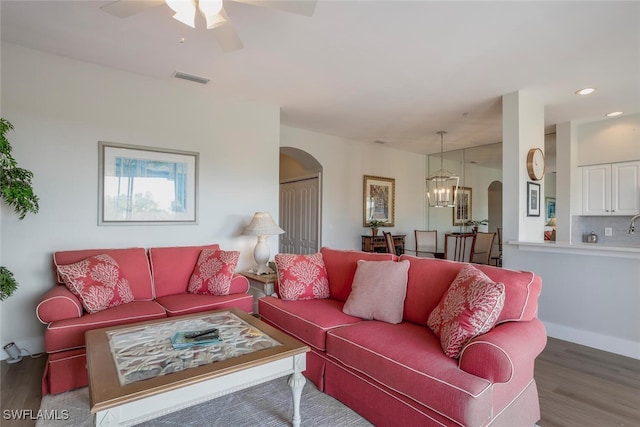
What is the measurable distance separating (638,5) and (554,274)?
2418 millimetres

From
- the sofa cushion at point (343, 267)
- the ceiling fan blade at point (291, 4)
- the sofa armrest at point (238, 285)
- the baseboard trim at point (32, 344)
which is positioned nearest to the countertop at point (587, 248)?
the sofa cushion at point (343, 267)

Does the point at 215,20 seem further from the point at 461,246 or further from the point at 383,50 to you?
the point at 461,246

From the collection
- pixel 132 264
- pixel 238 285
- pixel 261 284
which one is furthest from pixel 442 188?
pixel 132 264

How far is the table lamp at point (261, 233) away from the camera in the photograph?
371cm

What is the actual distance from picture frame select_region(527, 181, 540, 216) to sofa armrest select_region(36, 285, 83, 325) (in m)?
4.46

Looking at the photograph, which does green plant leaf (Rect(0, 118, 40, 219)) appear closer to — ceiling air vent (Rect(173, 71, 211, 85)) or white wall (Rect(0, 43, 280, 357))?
white wall (Rect(0, 43, 280, 357))

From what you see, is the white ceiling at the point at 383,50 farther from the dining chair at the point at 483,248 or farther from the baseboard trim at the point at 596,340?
the baseboard trim at the point at 596,340

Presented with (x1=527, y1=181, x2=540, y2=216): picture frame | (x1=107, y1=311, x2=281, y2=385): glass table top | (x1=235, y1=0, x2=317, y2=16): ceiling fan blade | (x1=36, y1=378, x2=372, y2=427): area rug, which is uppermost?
(x1=235, y1=0, x2=317, y2=16): ceiling fan blade

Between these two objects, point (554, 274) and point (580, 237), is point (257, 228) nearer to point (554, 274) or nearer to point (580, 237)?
point (554, 274)

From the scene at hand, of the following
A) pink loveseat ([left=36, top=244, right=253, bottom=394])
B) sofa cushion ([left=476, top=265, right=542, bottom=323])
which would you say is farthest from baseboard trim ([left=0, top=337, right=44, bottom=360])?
sofa cushion ([left=476, top=265, right=542, bottom=323])

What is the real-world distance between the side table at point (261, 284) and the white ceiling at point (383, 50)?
2.07 meters

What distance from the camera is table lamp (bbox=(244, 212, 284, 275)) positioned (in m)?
3.71

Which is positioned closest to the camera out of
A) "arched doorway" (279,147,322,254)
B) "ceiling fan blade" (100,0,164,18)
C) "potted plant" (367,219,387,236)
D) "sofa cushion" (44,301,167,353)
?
"ceiling fan blade" (100,0,164,18)

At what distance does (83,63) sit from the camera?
3.10 m
